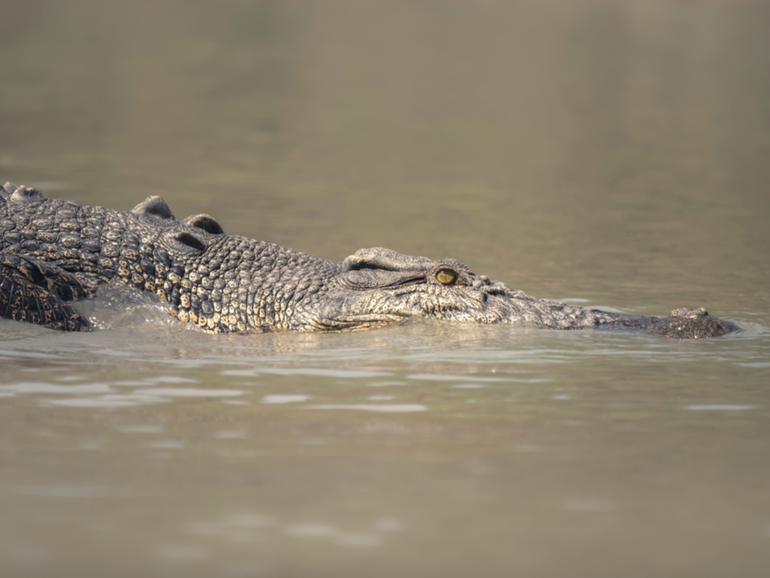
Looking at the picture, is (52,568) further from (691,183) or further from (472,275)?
(691,183)

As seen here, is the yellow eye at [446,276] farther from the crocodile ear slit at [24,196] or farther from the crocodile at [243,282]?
the crocodile ear slit at [24,196]

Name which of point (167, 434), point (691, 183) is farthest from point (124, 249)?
point (691, 183)

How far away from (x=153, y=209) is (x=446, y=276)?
8.11ft

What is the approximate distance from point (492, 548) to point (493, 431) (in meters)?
1.43

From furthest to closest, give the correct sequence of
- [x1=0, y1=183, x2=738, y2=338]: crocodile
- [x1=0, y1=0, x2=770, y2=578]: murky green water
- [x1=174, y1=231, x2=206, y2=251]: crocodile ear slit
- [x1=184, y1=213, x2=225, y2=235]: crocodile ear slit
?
[x1=184, y1=213, x2=225, y2=235]: crocodile ear slit → [x1=174, y1=231, x2=206, y2=251]: crocodile ear slit → [x1=0, y1=183, x2=738, y2=338]: crocodile → [x1=0, y1=0, x2=770, y2=578]: murky green water

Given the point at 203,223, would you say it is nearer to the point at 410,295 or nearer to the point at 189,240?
the point at 189,240

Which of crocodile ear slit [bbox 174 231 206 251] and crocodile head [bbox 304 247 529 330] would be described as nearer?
crocodile head [bbox 304 247 529 330]

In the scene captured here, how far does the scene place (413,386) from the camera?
6031 mm

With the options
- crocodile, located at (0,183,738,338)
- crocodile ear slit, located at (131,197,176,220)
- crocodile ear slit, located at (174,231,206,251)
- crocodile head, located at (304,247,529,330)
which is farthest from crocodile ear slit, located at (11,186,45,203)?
crocodile head, located at (304,247,529,330)

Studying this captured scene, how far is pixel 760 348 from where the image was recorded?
7.22 meters

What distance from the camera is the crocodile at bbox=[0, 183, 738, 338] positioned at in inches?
297

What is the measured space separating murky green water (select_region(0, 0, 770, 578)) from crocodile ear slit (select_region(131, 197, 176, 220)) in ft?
2.88

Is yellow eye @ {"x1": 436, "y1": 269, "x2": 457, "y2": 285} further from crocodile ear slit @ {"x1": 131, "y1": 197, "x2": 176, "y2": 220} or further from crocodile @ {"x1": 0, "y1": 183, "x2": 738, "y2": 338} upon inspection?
crocodile ear slit @ {"x1": 131, "y1": 197, "x2": 176, "y2": 220}

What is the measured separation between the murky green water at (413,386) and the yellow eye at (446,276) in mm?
392
